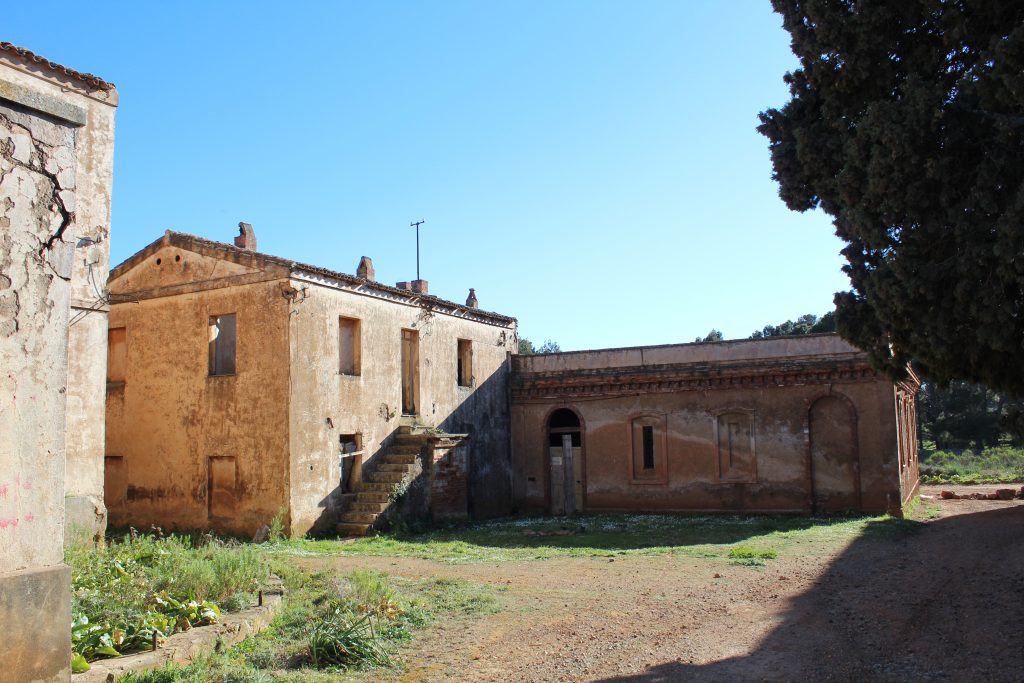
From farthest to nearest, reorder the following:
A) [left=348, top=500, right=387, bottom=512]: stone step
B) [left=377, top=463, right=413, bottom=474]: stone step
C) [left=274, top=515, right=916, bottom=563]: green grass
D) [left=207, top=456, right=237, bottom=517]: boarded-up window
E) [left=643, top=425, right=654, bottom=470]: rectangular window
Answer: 1. [left=643, top=425, right=654, bottom=470]: rectangular window
2. [left=377, top=463, right=413, bottom=474]: stone step
3. [left=348, top=500, right=387, bottom=512]: stone step
4. [left=207, top=456, right=237, bottom=517]: boarded-up window
5. [left=274, top=515, right=916, bottom=563]: green grass

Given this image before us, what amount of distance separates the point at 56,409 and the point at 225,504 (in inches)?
541

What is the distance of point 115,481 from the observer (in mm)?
19328

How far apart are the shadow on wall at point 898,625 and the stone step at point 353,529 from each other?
971cm

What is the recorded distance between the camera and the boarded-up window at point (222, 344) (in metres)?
18.7

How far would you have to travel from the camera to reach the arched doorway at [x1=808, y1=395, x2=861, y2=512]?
20125 mm


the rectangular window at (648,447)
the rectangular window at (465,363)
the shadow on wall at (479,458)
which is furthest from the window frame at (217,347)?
the rectangular window at (648,447)

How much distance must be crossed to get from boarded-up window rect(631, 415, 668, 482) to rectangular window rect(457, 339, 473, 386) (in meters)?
4.95

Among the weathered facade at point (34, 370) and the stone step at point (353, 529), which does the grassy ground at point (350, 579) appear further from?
the weathered facade at point (34, 370)

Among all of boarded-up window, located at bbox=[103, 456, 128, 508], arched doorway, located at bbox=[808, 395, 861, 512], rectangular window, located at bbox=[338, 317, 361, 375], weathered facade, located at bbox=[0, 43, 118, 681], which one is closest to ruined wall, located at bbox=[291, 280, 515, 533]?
rectangular window, located at bbox=[338, 317, 361, 375]

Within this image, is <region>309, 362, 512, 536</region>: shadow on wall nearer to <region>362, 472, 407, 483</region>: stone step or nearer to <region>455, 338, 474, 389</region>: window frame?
<region>362, 472, 407, 483</region>: stone step

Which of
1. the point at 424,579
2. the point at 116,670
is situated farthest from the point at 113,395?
the point at 116,670

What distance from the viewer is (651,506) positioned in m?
22.2

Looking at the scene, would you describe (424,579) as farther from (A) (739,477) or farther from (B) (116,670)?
(A) (739,477)

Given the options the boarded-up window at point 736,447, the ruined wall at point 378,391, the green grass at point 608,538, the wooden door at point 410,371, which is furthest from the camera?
the boarded-up window at point 736,447
